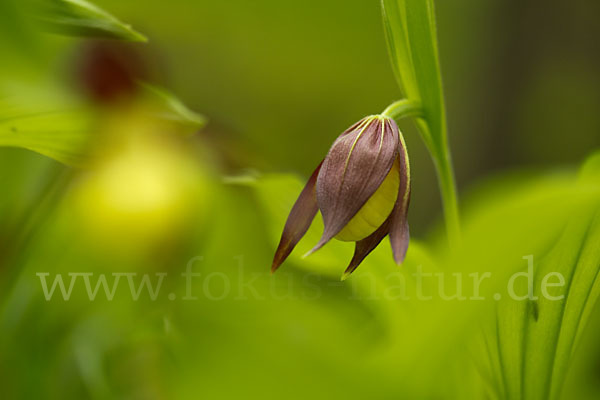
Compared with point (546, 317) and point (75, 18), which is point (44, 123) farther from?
point (546, 317)

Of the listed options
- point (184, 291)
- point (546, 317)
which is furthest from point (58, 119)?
point (546, 317)

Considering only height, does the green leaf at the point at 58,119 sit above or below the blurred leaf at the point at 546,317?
above

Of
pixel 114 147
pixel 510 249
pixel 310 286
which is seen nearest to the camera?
pixel 510 249

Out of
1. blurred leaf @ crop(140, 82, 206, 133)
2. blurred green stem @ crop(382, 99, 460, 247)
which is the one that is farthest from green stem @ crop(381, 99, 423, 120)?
blurred leaf @ crop(140, 82, 206, 133)

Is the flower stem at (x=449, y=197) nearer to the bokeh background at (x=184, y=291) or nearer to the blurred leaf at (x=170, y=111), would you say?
the bokeh background at (x=184, y=291)

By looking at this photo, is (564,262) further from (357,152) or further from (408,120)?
(408,120)

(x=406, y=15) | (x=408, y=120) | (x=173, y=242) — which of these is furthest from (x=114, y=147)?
(x=408, y=120)

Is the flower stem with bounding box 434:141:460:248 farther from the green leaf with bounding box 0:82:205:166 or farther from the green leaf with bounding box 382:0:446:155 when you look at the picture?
the green leaf with bounding box 0:82:205:166

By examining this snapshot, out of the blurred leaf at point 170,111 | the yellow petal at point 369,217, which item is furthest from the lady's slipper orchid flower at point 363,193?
the blurred leaf at point 170,111
